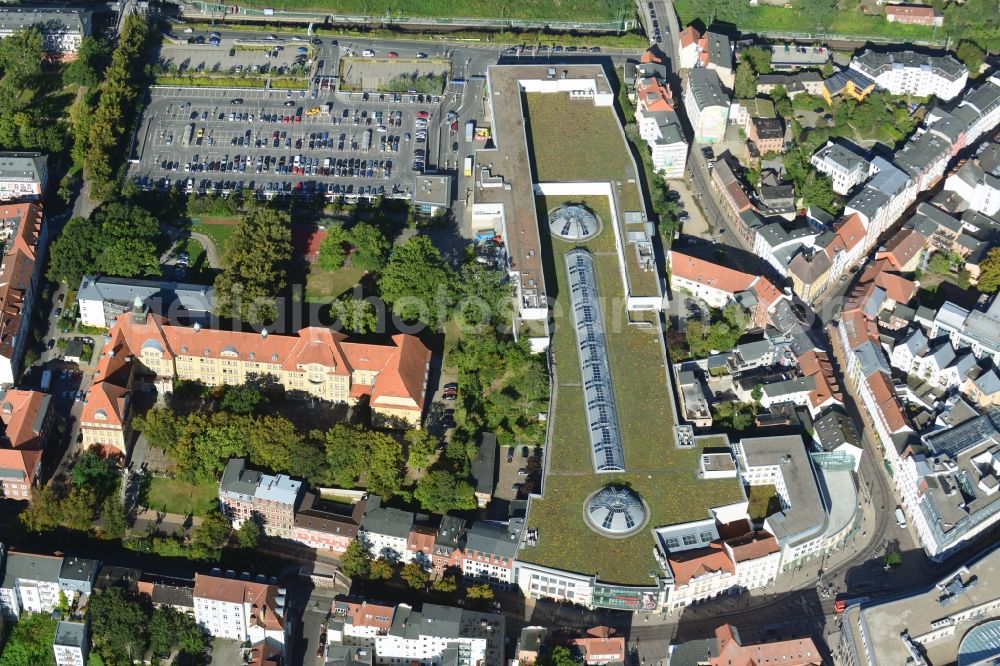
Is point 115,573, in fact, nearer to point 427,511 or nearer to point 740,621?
point 427,511

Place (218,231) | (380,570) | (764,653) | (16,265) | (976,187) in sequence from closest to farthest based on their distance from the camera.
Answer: (764,653) → (380,570) → (16,265) → (218,231) → (976,187)

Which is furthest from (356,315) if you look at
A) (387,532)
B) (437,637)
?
(437,637)

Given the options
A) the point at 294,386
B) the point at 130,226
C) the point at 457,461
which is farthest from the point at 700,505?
the point at 130,226

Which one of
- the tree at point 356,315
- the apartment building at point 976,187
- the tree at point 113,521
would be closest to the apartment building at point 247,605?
the tree at point 113,521

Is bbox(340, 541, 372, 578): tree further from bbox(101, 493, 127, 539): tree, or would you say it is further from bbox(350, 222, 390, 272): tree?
bbox(350, 222, 390, 272): tree

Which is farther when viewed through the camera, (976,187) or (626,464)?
(976,187)

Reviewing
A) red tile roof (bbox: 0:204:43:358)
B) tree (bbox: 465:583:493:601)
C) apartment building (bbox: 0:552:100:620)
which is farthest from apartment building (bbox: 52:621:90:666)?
tree (bbox: 465:583:493:601)

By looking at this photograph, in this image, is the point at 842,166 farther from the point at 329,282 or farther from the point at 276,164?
the point at 276,164

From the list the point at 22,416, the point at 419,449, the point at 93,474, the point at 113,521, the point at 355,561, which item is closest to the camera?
the point at 355,561
